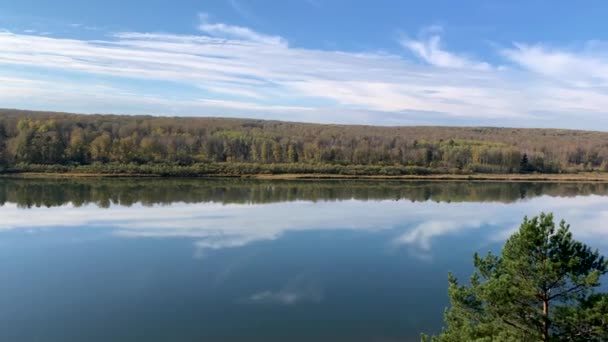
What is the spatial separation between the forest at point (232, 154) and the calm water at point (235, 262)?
1437 cm

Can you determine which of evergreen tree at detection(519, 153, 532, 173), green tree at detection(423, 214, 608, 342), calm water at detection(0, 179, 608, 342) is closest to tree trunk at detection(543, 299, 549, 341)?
green tree at detection(423, 214, 608, 342)

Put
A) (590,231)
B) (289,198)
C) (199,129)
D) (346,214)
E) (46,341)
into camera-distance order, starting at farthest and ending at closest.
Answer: (199,129) → (289,198) → (346,214) → (590,231) → (46,341)

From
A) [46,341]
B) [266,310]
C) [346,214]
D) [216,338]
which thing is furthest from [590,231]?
[46,341]

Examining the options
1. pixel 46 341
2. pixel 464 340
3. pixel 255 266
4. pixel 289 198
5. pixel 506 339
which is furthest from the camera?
pixel 289 198

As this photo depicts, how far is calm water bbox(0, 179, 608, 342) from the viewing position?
9625 millimetres

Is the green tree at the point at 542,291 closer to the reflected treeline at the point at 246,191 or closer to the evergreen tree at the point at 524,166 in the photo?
the reflected treeline at the point at 246,191

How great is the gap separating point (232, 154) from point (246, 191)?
18.8 metres

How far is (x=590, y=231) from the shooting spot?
68.9ft

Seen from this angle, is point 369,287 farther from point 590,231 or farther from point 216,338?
point 590,231

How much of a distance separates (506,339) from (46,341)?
7.59 meters

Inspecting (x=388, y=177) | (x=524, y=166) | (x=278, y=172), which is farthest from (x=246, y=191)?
(x=524, y=166)

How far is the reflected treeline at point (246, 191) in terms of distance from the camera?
1153 inches

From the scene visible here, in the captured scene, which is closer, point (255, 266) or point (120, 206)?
point (255, 266)

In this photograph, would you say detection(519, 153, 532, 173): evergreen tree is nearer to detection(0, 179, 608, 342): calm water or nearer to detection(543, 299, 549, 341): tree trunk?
detection(0, 179, 608, 342): calm water
